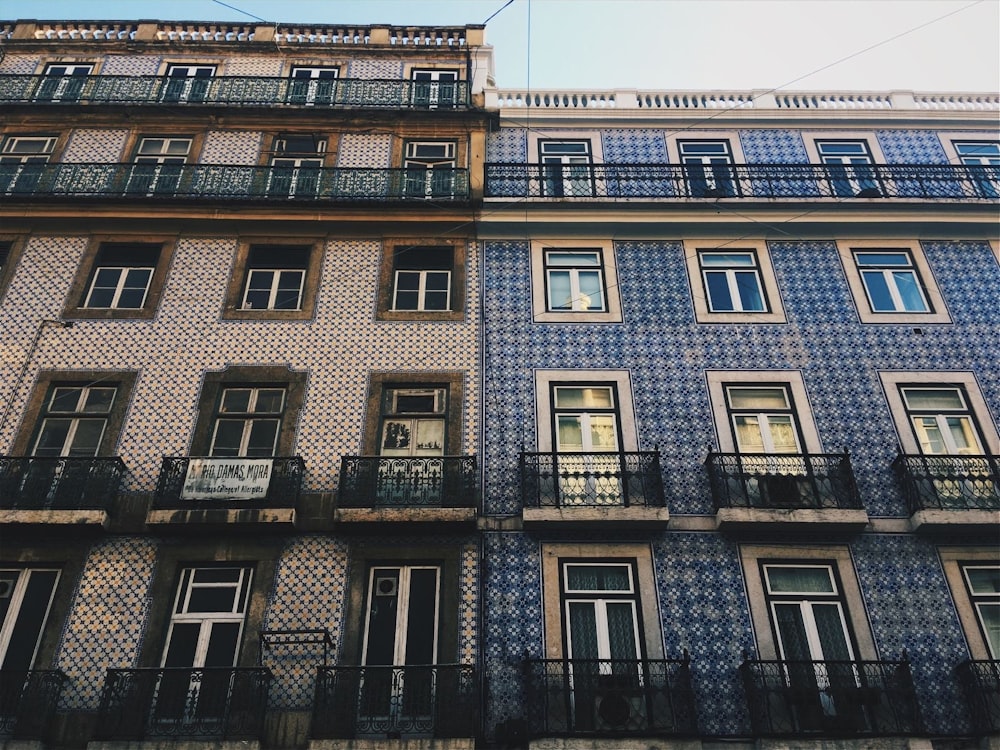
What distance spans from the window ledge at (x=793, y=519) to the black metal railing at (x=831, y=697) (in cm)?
163

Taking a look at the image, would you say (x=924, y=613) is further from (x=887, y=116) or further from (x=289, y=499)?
(x=887, y=116)

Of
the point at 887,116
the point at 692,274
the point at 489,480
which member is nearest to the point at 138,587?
the point at 489,480

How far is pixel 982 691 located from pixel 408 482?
22.9ft

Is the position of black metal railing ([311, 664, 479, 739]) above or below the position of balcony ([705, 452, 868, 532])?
below

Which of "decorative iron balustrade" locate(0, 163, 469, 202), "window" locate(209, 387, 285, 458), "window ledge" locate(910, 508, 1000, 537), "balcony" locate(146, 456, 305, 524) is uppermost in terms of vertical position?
"decorative iron balustrade" locate(0, 163, 469, 202)

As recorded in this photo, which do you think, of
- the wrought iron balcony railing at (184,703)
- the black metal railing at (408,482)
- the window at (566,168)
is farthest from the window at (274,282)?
the wrought iron balcony railing at (184,703)

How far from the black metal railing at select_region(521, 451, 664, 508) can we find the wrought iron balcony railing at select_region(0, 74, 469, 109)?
7525 mm

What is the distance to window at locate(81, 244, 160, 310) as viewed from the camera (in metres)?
12.4

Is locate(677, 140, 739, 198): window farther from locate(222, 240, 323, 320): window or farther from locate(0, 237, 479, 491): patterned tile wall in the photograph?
locate(222, 240, 323, 320): window

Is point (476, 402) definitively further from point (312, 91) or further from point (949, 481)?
point (312, 91)

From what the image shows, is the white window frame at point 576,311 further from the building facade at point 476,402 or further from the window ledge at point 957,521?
the window ledge at point 957,521

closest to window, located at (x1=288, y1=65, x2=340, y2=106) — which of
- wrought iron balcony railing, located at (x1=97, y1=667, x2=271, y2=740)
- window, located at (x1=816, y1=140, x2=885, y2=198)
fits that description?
window, located at (x1=816, y1=140, x2=885, y2=198)

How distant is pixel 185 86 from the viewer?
1523 cm

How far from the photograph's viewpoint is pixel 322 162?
14.3m
